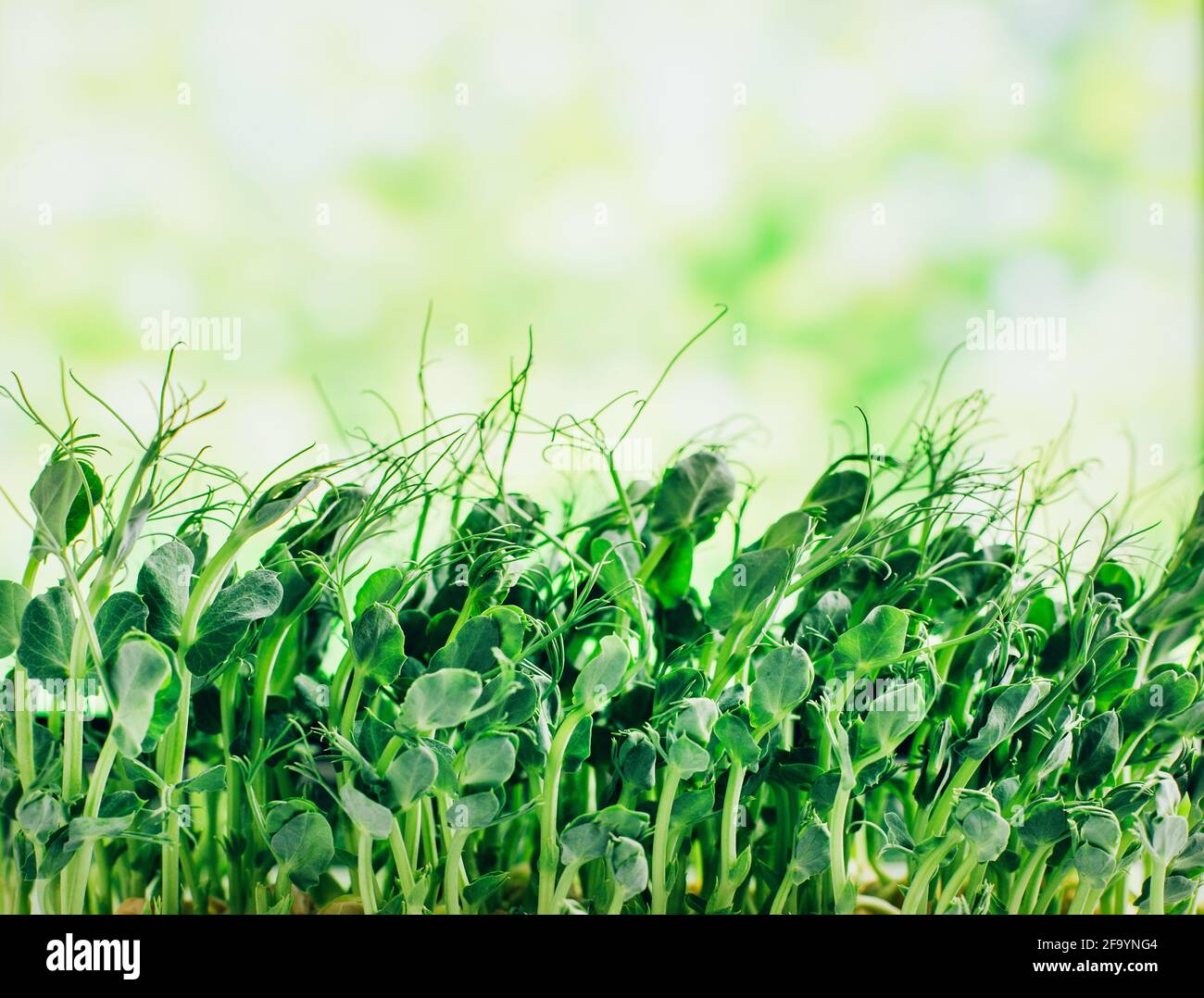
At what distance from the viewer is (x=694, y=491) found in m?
0.53

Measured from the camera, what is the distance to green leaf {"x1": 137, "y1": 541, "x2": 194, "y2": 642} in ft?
1.50

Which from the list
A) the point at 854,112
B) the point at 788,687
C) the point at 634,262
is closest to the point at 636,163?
the point at 634,262

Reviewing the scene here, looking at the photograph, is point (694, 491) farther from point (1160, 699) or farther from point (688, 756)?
point (1160, 699)

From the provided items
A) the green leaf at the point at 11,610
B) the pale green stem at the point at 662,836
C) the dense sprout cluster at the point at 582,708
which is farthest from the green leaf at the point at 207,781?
the pale green stem at the point at 662,836

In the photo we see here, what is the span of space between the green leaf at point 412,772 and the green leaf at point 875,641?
209mm

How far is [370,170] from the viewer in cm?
87

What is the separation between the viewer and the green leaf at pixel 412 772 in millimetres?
442

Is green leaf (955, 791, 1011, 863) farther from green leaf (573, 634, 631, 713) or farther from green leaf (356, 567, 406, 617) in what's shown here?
green leaf (356, 567, 406, 617)

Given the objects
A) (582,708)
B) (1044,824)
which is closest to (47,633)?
(582,708)

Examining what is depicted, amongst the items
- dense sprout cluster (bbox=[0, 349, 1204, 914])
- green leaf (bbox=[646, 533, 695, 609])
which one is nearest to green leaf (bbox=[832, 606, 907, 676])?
dense sprout cluster (bbox=[0, 349, 1204, 914])

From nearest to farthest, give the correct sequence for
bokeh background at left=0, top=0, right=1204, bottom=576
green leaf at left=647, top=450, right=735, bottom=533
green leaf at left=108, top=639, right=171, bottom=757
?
green leaf at left=108, top=639, right=171, bottom=757 → green leaf at left=647, top=450, right=735, bottom=533 → bokeh background at left=0, top=0, right=1204, bottom=576

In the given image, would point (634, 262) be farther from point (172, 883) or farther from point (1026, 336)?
point (172, 883)

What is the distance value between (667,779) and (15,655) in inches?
12.6

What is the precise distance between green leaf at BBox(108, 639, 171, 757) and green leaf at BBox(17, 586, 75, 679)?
0.04 meters
